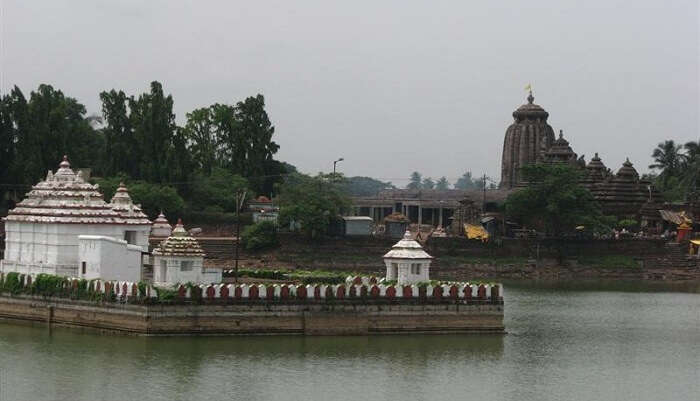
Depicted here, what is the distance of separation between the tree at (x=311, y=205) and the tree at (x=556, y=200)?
1154 cm

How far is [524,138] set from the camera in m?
136

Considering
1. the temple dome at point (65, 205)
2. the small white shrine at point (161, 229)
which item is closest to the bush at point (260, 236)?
the small white shrine at point (161, 229)

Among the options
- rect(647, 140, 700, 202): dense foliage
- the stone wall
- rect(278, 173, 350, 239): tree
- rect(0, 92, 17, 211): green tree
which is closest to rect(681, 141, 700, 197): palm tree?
rect(647, 140, 700, 202): dense foliage

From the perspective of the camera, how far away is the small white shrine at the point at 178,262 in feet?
187

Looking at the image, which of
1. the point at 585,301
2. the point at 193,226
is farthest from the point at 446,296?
the point at 193,226

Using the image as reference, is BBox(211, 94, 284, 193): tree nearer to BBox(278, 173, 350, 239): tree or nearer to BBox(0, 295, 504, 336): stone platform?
BBox(278, 173, 350, 239): tree

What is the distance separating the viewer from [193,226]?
328ft

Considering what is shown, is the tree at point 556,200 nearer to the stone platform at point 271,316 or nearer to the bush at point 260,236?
the bush at point 260,236

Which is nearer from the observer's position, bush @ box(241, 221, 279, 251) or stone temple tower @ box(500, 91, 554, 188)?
bush @ box(241, 221, 279, 251)

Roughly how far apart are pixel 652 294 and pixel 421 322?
31093 millimetres

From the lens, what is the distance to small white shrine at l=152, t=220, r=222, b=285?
5694 centimetres

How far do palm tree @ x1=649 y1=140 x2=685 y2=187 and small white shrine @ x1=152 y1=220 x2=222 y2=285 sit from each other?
302 feet

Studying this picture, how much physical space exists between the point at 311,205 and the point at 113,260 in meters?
40.5

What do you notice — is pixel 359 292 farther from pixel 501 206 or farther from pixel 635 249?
pixel 501 206
